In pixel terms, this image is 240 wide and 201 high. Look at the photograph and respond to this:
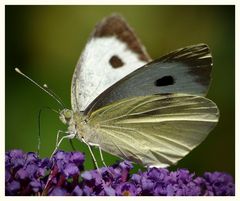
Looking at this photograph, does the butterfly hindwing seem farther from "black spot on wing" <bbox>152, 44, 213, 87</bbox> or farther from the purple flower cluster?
the purple flower cluster

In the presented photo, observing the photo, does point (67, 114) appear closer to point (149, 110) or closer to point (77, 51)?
point (149, 110)

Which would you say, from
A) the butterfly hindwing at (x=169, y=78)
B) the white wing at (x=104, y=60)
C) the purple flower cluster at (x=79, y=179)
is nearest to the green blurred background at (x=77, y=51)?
the white wing at (x=104, y=60)

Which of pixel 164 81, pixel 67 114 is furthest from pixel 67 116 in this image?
pixel 164 81

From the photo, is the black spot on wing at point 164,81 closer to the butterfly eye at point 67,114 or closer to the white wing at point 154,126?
the white wing at point 154,126

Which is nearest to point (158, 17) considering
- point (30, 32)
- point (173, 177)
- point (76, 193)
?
point (30, 32)

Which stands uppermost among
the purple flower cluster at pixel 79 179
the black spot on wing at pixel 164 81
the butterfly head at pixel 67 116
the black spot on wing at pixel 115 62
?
the black spot on wing at pixel 115 62

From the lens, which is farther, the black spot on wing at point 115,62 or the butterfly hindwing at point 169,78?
the black spot on wing at point 115,62

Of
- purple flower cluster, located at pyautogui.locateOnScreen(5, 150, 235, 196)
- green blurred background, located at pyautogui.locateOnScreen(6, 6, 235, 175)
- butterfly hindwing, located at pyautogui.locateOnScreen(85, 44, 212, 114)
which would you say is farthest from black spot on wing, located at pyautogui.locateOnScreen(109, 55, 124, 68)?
green blurred background, located at pyautogui.locateOnScreen(6, 6, 235, 175)

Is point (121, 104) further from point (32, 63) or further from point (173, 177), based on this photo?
point (32, 63)
